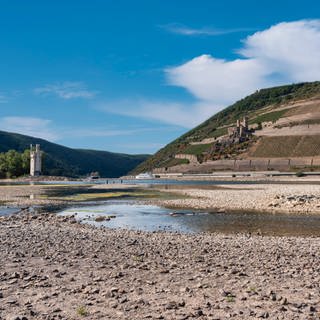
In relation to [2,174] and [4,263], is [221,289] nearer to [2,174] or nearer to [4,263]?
[4,263]

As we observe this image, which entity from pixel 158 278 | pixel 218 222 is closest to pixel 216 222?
pixel 218 222

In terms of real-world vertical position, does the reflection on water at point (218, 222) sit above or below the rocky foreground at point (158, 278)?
below

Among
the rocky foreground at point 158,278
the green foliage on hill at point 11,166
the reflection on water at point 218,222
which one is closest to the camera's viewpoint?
the rocky foreground at point 158,278

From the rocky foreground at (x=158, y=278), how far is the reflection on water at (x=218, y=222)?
4830 millimetres

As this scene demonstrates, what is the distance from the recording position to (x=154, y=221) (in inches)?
1268

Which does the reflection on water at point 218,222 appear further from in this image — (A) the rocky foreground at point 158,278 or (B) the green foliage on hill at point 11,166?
(B) the green foliage on hill at point 11,166

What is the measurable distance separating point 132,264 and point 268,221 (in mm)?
18130

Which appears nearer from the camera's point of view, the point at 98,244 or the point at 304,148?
the point at 98,244

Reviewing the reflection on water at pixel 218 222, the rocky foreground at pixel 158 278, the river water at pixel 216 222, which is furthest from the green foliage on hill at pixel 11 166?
the rocky foreground at pixel 158 278

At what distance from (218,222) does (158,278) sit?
707 inches

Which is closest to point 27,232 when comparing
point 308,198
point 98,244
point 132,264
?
point 98,244

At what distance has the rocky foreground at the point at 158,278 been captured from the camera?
10156 millimetres

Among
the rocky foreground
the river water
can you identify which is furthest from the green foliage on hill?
the rocky foreground

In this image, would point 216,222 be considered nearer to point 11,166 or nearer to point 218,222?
point 218,222
